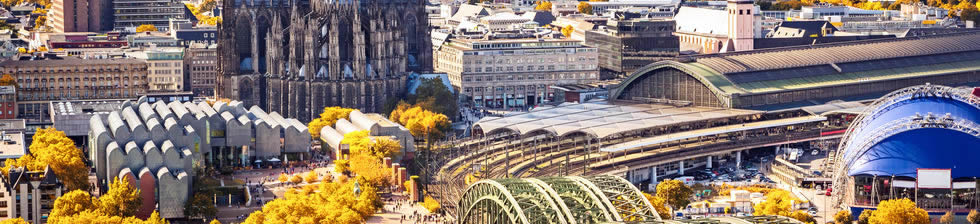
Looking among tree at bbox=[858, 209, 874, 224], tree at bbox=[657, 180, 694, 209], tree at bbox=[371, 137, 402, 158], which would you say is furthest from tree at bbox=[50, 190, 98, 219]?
tree at bbox=[858, 209, 874, 224]

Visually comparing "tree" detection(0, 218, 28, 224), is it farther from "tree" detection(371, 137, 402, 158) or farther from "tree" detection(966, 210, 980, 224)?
"tree" detection(966, 210, 980, 224)

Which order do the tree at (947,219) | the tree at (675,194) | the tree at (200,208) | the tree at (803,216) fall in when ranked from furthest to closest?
the tree at (675,194) < the tree at (200,208) < the tree at (947,219) < the tree at (803,216)

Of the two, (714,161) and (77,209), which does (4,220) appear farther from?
(714,161)

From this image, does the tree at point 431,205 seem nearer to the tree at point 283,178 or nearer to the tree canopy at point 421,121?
the tree at point 283,178

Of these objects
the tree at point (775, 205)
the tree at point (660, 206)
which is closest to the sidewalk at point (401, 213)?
the tree at point (660, 206)

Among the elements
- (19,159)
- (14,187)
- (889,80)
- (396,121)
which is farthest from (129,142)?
(889,80)

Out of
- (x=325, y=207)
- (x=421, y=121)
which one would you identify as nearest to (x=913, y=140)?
(x=325, y=207)
